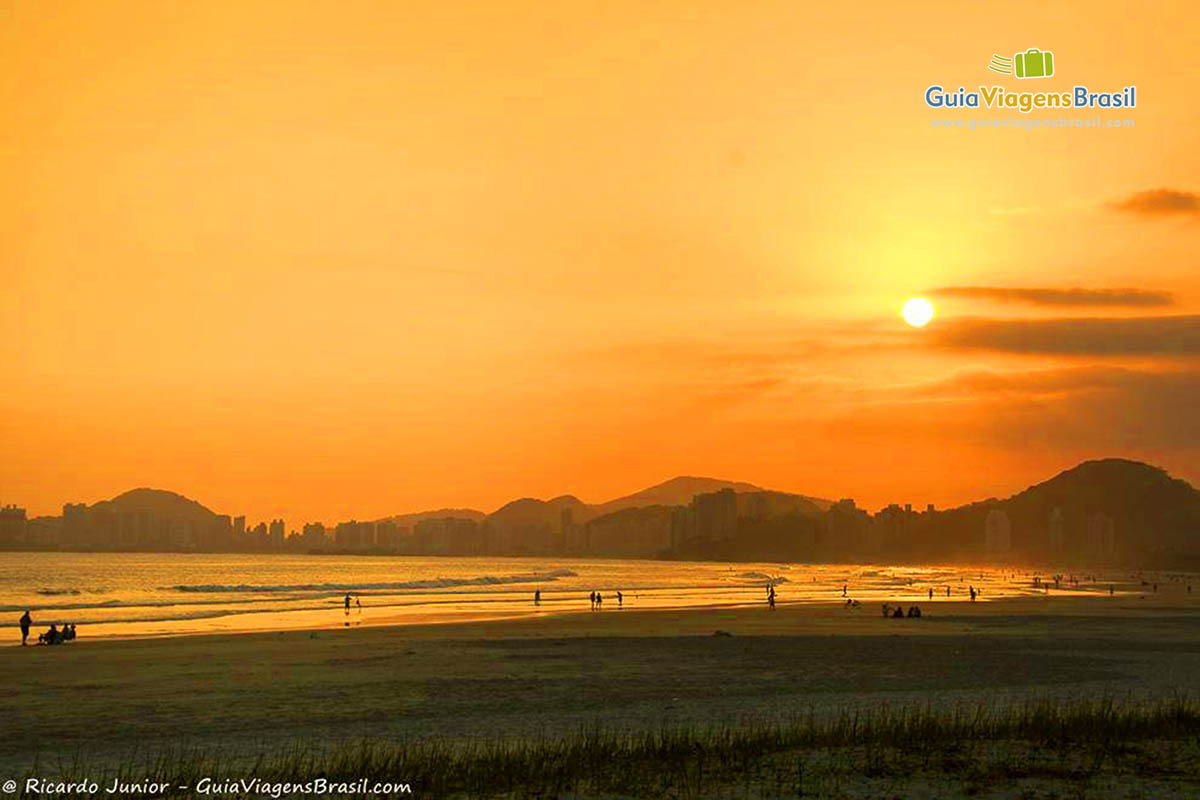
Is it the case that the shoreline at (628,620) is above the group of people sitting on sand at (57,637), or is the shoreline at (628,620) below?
below

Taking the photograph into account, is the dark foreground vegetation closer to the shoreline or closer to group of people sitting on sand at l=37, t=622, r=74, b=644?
group of people sitting on sand at l=37, t=622, r=74, b=644

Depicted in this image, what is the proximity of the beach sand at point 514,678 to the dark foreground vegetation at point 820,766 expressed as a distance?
218 inches

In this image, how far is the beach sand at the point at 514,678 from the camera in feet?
84.1

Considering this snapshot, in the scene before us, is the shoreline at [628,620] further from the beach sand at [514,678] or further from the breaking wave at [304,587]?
the breaking wave at [304,587]

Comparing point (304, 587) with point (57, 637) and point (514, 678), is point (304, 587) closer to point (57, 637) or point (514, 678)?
point (57, 637)

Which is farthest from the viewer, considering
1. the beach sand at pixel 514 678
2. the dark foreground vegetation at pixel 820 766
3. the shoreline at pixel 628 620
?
the shoreline at pixel 628 620

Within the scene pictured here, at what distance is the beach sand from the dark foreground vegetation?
554 centimetres

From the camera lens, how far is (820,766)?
616 inches

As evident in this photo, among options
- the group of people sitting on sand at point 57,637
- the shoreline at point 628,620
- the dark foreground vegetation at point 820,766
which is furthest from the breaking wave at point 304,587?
the dark foreground vegetation at point 820,766

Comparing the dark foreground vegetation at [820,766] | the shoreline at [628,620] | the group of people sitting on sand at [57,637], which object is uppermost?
the dark foreground vegetation at [820,766]

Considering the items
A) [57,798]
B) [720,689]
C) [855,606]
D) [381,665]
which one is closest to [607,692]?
[720,689]

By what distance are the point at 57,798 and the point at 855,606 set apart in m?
81.2

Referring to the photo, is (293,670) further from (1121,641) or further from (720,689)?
(1121,641)

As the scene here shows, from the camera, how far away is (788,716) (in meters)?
25.3
